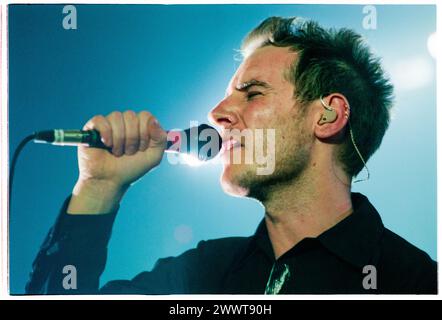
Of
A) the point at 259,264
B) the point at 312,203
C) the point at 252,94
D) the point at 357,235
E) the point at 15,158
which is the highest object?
the point at 252,94

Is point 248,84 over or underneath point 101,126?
→ over

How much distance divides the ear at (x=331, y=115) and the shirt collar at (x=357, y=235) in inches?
10.6

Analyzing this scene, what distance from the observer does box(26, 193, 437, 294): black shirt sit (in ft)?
7.36

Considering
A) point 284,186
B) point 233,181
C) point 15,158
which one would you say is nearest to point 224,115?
point 233,181

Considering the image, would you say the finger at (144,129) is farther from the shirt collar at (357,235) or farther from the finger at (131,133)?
the shirt collar at (357,235)

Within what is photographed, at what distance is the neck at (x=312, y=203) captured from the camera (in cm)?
226

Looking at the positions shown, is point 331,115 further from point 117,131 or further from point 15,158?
point 15,158

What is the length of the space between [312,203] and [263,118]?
0.39m

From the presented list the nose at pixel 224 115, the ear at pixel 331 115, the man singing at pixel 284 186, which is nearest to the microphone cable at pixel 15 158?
the man singing at pixel 284 186

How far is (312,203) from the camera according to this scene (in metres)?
2.27

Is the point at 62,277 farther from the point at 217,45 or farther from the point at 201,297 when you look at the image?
the point at 217,45

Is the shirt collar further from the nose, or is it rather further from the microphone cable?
the microphone cable

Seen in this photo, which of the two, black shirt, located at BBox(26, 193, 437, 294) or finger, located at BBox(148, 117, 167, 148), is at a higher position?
finger, located at BBox(148, 117, 167, 148)

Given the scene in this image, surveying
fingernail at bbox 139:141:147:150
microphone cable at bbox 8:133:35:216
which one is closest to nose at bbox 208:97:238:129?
fingernail at bbox 139:141:147:150
